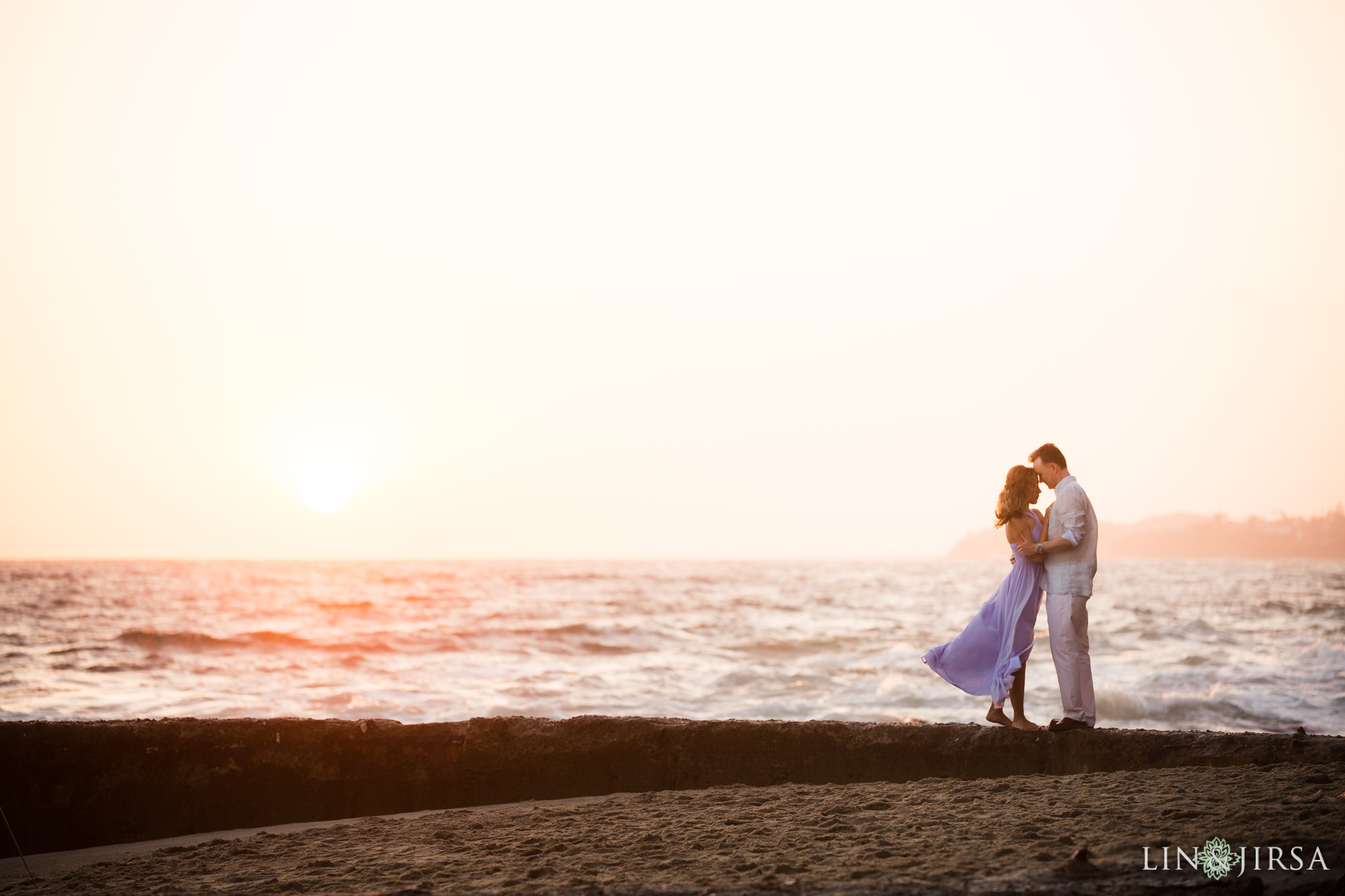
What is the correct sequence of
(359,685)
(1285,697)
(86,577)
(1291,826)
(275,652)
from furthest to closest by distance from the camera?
(86,577)
(275,652)
(359,685)
(1285,697)
(1291,826)

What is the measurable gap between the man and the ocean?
12.5 feet

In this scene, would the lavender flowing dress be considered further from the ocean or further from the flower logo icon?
the ocean

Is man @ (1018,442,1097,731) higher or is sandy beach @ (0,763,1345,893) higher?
man @ (1018,442,1097,731)

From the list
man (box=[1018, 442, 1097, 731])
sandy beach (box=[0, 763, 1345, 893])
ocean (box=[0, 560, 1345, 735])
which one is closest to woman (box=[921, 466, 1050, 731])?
man (box=[1018, 442, 1097, 731])

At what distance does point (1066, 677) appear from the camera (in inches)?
221

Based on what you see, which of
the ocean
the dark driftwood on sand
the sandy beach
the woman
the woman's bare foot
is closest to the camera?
the sandy beach

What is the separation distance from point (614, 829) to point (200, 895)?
163cm

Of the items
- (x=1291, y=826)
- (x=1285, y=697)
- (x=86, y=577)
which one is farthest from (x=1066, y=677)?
(x=86, y=577)

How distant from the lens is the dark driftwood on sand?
15.1 ft

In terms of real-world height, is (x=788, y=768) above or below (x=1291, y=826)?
below

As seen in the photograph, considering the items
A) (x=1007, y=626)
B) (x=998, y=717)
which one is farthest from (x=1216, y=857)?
(x=1007, y=626)

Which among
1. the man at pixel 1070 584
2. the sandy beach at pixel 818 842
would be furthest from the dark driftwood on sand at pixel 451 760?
the man at pixel 1070 584

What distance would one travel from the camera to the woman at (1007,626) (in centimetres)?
577

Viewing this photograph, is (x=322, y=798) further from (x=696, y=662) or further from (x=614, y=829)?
(x=696, y=662)
